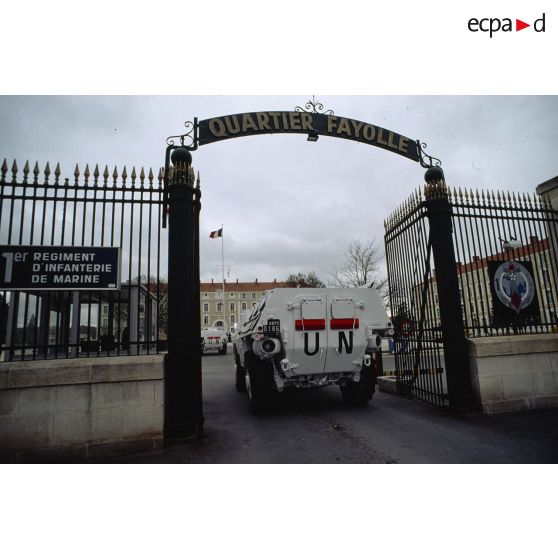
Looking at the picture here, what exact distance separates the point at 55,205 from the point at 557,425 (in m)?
8.10

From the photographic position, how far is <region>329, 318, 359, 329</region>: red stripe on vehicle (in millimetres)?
6301

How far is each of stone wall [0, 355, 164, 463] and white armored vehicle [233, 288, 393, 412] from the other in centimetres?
212

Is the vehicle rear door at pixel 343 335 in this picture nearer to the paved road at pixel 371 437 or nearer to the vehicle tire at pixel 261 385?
the paved road at pixel 371 437

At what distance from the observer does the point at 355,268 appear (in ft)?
74.3

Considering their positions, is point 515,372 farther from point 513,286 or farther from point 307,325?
point 307,325

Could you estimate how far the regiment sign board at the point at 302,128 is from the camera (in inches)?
242

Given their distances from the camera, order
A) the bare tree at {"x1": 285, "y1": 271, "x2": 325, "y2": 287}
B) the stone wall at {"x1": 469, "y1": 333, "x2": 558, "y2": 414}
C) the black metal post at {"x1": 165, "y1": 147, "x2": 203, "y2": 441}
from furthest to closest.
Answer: the bare tree at {"x1": 285, "y1": 271, "x2": 325, "y2": 287} → the stone wall at {"x1": 469, "y1": 333, "x2": 558, "y2": 414} → the black metal post at {"x1": 165, "y1": 147, "x2": 203, "y2": 441}

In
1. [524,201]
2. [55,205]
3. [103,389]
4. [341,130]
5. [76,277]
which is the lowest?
[103,389]

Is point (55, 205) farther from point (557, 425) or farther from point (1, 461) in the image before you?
point (557, 425)

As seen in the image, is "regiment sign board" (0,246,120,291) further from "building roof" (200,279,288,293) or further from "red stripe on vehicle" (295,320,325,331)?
"building roof" (200,279,288,293)

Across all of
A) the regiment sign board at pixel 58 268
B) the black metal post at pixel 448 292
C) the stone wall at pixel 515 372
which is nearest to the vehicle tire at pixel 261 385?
the regiment sign board at pixel 58 268

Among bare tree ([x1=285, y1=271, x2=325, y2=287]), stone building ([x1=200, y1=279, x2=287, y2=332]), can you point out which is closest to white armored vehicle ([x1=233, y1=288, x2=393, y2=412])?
bare tree ([x1=285, y1=271, x2=325, y2=287])

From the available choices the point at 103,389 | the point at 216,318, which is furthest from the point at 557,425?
the point at 216,318

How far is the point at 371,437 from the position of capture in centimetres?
498
